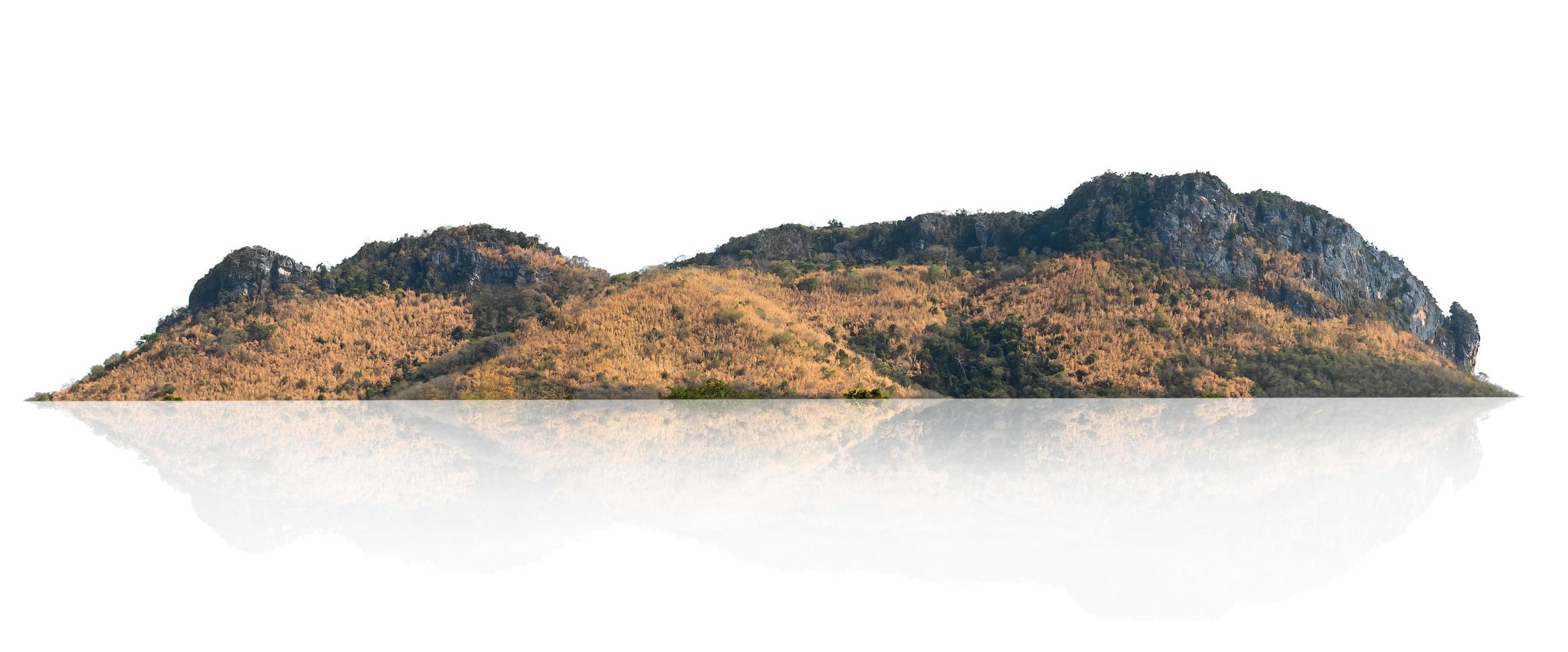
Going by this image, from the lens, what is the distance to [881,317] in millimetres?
68688

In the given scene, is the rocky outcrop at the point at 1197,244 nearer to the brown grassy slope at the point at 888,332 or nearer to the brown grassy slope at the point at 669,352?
the brown grassy slope at the point at 888,332

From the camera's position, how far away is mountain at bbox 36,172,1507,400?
59.6m

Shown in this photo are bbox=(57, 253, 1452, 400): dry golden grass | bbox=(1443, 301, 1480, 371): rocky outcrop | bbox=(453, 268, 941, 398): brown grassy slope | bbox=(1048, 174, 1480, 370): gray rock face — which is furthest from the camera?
bbox=(1443, 301, 1480, 371): rocky outcrop

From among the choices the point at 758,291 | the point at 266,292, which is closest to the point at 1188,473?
the point at 758,291

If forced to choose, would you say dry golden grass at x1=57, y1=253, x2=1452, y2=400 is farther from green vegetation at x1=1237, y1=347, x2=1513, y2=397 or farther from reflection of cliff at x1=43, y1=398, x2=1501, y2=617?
reflection of cliff at x1=43, y1=398, x2=1501, y2=617

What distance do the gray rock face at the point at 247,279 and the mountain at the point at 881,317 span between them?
0.48ft

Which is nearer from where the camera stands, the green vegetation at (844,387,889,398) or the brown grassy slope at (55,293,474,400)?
the green vegetation at (844,387,889,398)

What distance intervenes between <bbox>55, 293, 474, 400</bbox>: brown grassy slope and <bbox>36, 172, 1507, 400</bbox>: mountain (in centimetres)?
17

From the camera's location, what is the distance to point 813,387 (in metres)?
56.4

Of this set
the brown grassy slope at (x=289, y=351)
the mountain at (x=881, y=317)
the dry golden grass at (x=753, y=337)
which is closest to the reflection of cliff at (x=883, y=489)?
the dry golden grass at (x=753, y=337)

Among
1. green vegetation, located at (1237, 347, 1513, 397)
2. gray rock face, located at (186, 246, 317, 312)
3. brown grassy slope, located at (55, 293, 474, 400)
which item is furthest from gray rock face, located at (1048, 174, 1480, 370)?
gray rock face, located at (186, 246, 317, 312)

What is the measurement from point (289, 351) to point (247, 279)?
9876 millimetres

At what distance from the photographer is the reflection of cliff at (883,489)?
50.4 ft

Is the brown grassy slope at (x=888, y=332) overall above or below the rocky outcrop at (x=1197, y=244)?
below
